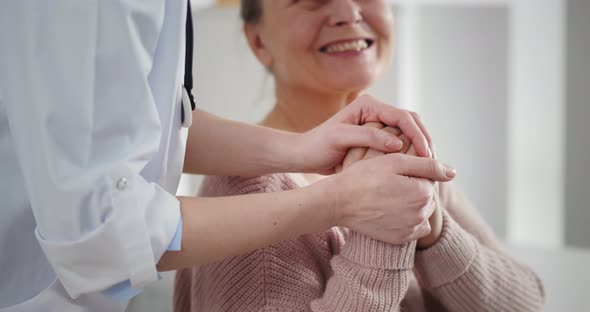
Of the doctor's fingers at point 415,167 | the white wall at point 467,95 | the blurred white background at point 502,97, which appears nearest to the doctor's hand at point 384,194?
the doctor's fingers at point 415,167

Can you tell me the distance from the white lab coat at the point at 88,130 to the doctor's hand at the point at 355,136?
312mm

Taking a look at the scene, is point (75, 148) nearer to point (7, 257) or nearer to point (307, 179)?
point (7, 257)

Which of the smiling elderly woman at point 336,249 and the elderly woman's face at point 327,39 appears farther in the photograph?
the elderly woman's face at point 327,39

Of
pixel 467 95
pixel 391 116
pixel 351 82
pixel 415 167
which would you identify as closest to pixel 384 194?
pixel 415 167

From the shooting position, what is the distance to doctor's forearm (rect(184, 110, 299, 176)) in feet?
3.14

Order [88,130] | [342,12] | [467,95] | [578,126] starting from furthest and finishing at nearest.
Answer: [467,95] → [578,126] → [342,12] → [88,130]

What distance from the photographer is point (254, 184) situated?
100cm

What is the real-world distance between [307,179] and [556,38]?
79.9 inches

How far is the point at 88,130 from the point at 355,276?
45 cm

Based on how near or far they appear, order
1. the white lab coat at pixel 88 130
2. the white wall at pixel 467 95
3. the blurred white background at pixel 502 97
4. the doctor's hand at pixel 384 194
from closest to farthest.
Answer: the white lab coat at pixel 88 130
the doctor's hand at pixel 384 194
the blurred white background at pixel 502 97
the white wall at pixel 467 95

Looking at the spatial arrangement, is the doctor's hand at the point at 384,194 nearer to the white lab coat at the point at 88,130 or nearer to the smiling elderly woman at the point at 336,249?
the smiling elderly woman at the point at 336,249

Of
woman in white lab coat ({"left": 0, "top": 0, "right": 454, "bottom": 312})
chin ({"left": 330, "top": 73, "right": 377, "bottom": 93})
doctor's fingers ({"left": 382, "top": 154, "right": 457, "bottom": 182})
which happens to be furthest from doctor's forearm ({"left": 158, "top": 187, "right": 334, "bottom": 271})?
chin ({"left": 330, "top": 73, "right": 377, "bottom": 93})

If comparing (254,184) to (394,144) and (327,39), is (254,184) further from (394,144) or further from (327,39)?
(327,39)

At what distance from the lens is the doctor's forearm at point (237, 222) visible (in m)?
0.70
